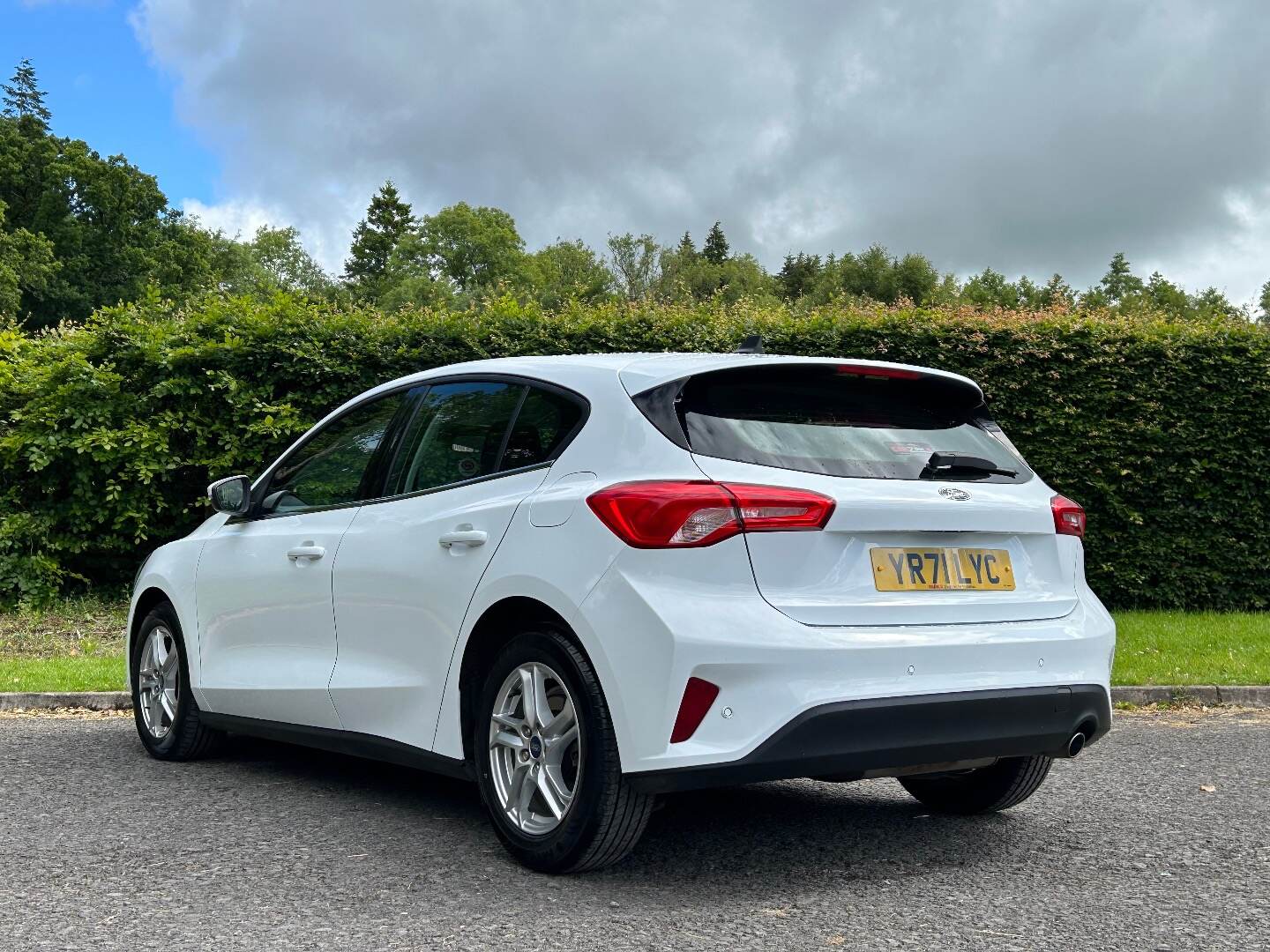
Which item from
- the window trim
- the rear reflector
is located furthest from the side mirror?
the rear reflector

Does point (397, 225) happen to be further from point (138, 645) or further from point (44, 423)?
point (138, 645)

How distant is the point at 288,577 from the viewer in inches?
233

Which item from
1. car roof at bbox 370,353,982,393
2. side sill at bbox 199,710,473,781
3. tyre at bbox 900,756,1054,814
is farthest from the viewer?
tyre at bbox 900,756,1054,814

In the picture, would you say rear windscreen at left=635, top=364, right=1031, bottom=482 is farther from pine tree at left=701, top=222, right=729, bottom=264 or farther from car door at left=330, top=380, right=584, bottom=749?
pine tree at left=701, top=222, right=729, bottom=264

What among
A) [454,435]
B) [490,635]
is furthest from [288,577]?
[490,635]

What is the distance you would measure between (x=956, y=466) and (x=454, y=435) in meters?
1.91

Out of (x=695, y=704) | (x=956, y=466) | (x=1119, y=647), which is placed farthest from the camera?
(x=1119, y=647)

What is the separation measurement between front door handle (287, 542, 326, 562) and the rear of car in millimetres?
1734

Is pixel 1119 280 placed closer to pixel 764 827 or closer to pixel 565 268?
pixel 565 268

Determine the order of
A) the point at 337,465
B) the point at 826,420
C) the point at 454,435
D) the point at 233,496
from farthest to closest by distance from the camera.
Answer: the point at 233,496 < the point at 337,465 < the point at 454,435 < the point at 826,420

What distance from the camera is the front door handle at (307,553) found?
5707 mm

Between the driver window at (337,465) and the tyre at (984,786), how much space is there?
2586 mm

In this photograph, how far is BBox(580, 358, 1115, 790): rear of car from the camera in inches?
159

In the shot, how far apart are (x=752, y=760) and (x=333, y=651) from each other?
220 centimetres
